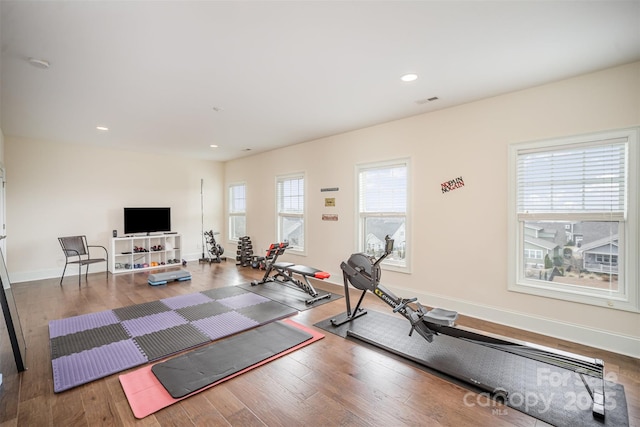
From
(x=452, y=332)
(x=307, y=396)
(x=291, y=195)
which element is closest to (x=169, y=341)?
(x=307, y=396)

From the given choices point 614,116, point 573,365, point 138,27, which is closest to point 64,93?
point 138,27

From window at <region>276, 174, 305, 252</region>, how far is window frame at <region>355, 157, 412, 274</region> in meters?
1.48

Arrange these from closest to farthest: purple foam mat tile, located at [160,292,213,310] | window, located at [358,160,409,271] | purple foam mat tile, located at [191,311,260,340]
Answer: purple foam mat tile, located at [191,311,260,340], purple foam mat tile, located at [160,292,213,310], window, located at [358,160,409,271]

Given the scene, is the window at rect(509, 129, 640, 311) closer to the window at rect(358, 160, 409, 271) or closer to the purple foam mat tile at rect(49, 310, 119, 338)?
the window at rect(358, 160, 409, 271)

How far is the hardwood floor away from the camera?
1889mm

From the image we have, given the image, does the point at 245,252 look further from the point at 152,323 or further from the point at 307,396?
the point at 307,396

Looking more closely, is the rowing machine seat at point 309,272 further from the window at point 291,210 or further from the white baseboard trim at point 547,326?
the white baseboard trim at point 547,326

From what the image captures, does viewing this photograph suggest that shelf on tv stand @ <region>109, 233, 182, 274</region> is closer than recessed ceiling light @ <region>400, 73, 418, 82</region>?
No

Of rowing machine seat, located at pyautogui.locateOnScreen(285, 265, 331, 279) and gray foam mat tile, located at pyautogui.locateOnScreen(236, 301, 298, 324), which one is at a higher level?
rowing machine seat, located at pyautogui.locateOnScreen(285, 265, 331, 279)

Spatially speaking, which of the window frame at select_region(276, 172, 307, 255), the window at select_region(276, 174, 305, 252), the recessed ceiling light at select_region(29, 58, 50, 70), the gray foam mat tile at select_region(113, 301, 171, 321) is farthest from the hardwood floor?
the window at select_region(276, 174, 305, 252)

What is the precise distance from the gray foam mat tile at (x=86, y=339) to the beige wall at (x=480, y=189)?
3.34 metres

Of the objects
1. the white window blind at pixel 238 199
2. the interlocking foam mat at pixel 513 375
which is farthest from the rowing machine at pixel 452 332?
the white window blind at pixel 238 199

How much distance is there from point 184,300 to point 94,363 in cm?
175

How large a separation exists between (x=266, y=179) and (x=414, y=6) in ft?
17.6
